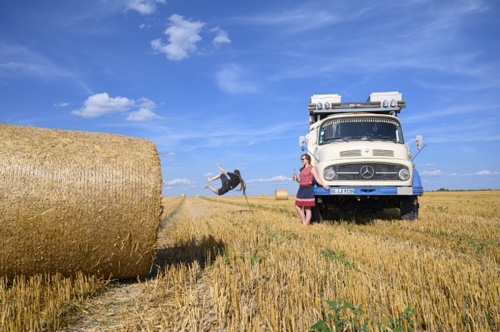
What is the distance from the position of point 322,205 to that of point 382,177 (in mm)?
1974

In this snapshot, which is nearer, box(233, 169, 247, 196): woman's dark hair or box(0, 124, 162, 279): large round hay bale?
box(0, 124, 162, 279): large round hay bale

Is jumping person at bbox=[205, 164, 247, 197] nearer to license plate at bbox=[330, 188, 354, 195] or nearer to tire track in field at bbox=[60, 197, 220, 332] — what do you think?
license plate at bbox=[330, 188, 354, 195]

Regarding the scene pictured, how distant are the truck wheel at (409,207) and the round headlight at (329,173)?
2341mm

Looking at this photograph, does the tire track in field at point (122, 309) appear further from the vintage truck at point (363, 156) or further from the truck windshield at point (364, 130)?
the truck windshield at point (364, 130)

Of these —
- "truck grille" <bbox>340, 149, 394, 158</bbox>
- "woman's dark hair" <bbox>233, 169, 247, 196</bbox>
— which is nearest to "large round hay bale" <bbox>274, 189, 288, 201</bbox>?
"woman's dark hair" <bbox>233, 169, 247, 196</bbox>

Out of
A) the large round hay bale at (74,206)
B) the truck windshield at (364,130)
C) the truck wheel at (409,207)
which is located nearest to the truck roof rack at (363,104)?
the truck windshield at (364,130)

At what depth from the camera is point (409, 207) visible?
10148mm

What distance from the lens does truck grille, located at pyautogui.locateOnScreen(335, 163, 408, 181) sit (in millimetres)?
9398

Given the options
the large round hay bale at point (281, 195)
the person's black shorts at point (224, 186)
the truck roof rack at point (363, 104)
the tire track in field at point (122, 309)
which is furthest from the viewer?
the large round hay bale at point (281, 195)

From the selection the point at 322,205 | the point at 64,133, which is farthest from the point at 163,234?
the point at 64,133

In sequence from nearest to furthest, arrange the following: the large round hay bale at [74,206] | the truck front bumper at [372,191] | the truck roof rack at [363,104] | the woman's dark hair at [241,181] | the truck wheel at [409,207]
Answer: the large round hay bale at [74,206], the truck front bumper at [372,191], the truck wheel at [409,207], the truck roof rack at [363,104], the woman's dark hair at [241,181]

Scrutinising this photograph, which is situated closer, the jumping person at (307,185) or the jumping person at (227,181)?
the jumping person at (307,185)

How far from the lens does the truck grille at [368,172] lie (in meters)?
9.40

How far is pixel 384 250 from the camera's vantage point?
18.8 ft
